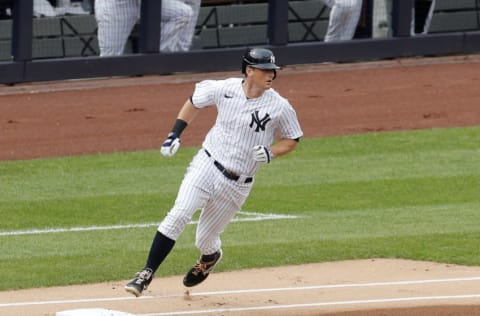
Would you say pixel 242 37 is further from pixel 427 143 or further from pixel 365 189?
pixel 365 189

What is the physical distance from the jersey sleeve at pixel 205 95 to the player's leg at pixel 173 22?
955 centimetres

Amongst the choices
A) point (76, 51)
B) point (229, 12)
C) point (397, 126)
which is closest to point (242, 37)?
point (229, 12)

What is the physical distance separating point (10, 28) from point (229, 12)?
298 centimetres

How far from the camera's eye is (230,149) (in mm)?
8047

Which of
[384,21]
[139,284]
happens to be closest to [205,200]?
[139,284]

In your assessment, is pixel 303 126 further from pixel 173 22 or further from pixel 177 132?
pixel 177 132

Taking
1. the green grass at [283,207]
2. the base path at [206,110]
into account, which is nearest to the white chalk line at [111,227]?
the green grass at [283,207]

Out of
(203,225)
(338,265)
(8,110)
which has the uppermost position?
(203,225)

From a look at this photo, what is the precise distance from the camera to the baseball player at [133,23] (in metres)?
17.4

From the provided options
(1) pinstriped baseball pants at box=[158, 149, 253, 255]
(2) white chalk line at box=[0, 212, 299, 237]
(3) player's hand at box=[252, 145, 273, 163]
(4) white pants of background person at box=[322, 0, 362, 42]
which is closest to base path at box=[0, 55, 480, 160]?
(4) white pants of background person at box=[322, 0, 362, 42]

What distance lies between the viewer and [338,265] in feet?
30.7

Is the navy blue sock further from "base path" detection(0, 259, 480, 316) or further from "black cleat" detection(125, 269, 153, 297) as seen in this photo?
"base path" detection(0, 259, 480, 316)

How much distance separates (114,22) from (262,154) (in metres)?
9.93

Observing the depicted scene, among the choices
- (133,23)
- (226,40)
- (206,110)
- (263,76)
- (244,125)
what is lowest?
(206,110)
